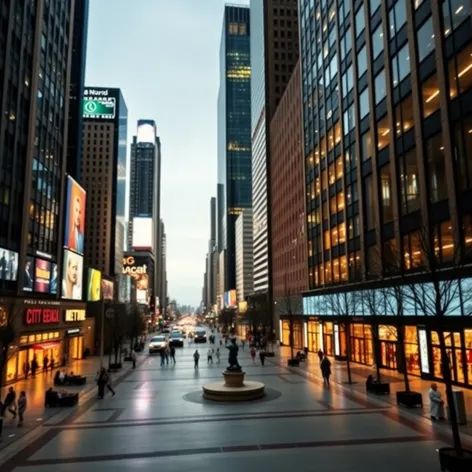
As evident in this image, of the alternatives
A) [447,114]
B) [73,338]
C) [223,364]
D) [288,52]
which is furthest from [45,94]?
[288,52]

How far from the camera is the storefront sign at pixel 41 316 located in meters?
39.4

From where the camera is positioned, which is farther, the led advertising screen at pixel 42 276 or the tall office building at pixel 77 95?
the tall office building at pixel 77 95

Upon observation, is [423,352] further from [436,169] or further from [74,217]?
[74,217]

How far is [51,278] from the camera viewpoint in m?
48.1

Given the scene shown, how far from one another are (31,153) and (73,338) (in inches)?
934

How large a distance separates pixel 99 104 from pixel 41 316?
136611mm

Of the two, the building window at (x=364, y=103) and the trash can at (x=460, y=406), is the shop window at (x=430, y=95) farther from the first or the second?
the trash can at (x=460, y=406)

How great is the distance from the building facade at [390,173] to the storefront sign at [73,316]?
29001mm

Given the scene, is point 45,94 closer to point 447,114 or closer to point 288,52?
point 447,114

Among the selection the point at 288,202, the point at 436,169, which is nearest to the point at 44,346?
the point at 436,169

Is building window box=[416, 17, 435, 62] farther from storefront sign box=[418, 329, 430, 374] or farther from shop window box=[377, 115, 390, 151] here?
storefront sign box=[418, 329, 430, 374]

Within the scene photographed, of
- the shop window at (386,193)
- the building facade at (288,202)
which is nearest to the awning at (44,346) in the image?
the building facade at (288,202)

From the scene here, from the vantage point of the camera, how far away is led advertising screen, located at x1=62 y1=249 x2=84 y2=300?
5257 cm

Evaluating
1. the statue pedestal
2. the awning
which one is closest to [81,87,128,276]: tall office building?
the awning
